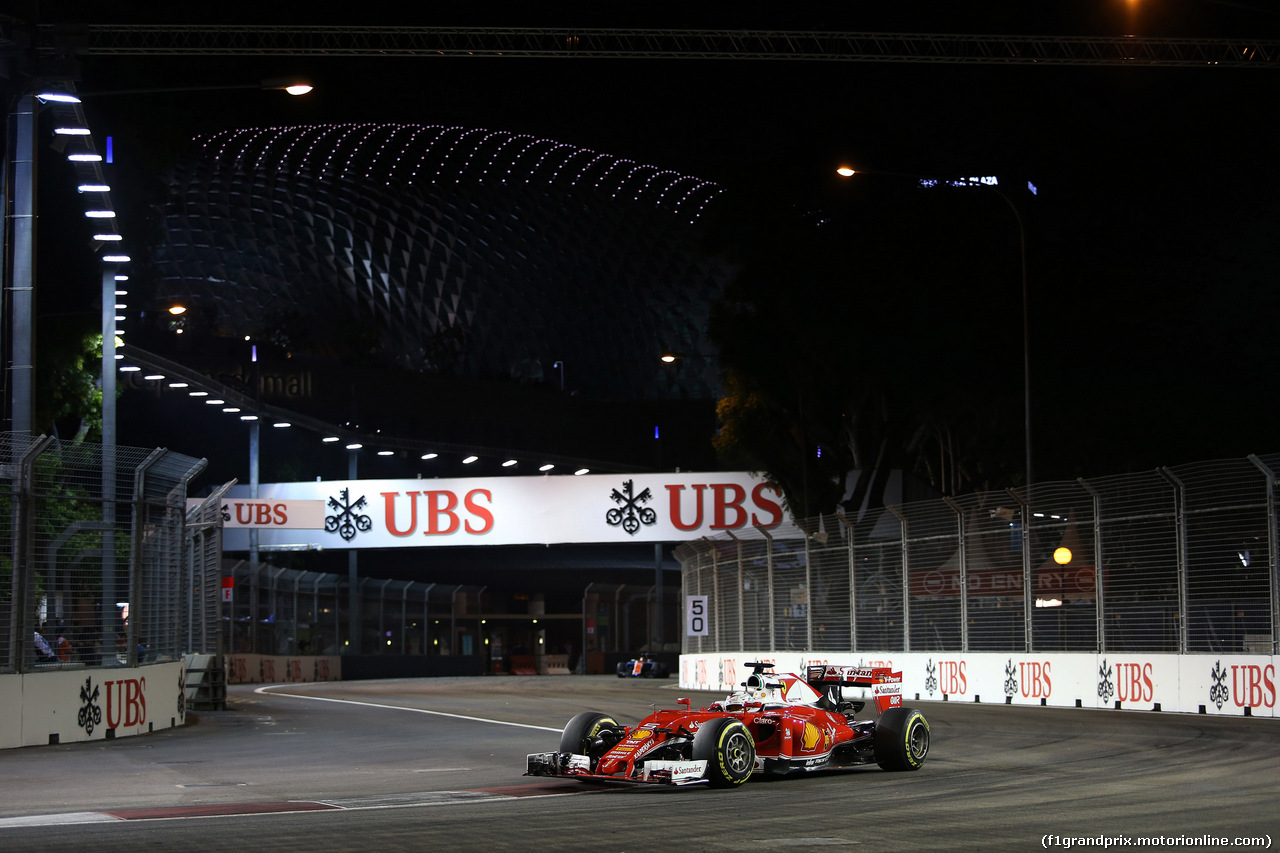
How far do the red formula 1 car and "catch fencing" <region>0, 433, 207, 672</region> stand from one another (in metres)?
8.30

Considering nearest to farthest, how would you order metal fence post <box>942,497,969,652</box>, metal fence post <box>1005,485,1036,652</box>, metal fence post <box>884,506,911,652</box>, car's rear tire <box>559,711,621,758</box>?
car's rear tire <box>559,711,621,758</box> → metal fence post <box>1005,485,1036,652</box> → metal fence post <box>942,497,969,652</box> → metal fence post <box>884,506,911,652</box>

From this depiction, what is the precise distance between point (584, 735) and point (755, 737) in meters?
1.50

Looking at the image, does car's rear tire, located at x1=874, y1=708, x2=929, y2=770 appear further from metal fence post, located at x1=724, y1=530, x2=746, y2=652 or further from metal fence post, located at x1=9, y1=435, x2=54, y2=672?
metal fence post, located at x1=724, y1=530, x2=746, y2=652

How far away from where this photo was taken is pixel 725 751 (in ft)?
40.2

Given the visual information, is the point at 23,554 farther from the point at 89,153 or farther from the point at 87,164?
the point at 87,164

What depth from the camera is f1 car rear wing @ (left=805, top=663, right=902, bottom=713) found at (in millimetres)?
14055

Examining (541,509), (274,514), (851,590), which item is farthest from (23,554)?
(541,509)

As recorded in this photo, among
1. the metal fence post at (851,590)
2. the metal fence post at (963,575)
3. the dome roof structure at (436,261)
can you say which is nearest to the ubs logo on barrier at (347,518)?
the metal fence post at (851,590)

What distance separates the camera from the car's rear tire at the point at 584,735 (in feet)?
41.7

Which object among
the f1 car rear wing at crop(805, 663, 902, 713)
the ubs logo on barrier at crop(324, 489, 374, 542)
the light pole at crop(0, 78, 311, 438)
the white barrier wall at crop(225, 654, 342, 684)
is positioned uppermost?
the light pole at crop(0, 78, 311, 438)

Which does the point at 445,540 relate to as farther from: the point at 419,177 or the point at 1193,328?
the point at 419,177

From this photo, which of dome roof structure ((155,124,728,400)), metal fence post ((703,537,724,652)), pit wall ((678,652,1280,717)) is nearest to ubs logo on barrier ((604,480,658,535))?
metal fence post ((703,537,724,652))

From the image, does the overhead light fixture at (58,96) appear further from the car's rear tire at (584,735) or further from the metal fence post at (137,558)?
the car's rear tire at (584,735)

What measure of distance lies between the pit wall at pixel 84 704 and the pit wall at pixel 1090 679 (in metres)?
8.84
